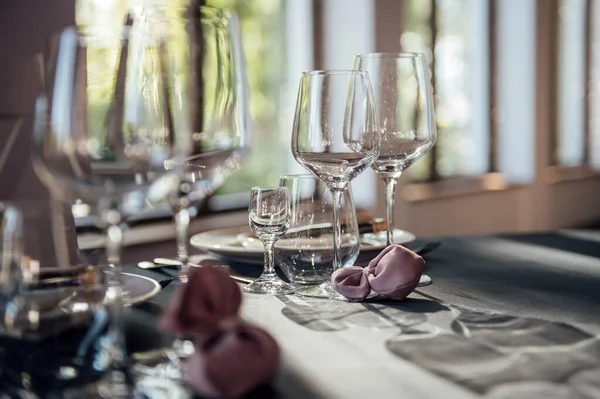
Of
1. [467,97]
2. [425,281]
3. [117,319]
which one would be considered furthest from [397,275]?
[467,97]

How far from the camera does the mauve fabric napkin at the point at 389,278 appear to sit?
2.54ft

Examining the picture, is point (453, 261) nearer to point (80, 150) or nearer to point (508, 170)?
point (80, 150)

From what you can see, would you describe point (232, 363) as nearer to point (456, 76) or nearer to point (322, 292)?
point (322, 292)

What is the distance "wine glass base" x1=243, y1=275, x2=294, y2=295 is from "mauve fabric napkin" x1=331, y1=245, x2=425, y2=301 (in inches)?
3.0

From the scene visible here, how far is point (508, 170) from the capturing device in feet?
18.6

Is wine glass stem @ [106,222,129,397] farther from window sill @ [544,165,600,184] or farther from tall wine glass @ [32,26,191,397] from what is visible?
window sill @ [544,165,600,184]

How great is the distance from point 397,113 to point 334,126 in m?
0.15

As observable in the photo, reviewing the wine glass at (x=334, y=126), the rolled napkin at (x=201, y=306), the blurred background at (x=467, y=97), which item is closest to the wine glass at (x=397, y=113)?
the wine glass at (x=334, y=126)

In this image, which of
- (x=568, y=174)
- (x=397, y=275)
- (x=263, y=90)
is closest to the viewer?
(x=397, y=275)

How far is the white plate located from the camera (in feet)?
3.22

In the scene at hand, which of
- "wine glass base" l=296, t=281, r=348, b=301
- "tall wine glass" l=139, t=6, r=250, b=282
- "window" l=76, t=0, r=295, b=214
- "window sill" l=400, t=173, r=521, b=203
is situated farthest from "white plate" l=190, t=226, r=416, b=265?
"window sill" l=400, t=173, r=521, b=203

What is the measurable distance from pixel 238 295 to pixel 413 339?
0.18 m

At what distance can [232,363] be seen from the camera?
495mm

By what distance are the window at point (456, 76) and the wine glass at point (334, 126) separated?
3.96 metres
